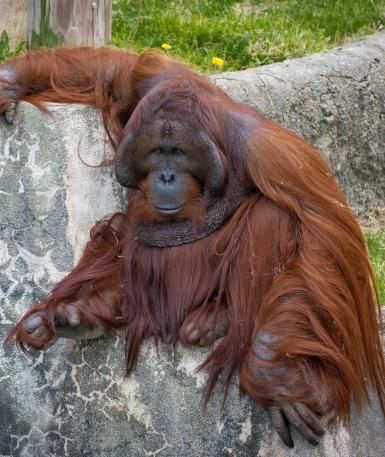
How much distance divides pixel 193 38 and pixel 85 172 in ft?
6.99

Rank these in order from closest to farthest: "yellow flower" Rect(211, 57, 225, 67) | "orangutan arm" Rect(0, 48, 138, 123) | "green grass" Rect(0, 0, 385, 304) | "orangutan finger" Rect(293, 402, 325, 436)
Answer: "orangutan finger" Rect(293, 402, 325, 436) → "orangutan arm" Rect(0, 48, 138, 123) → "yellow flower" Rect(211, 57, 225, 67) → "green grass" Rect(0, 0, 385, 304)

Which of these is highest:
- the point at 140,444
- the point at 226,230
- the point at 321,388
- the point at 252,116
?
the point at 252,116

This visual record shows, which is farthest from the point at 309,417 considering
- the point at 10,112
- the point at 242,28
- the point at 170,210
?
the point at 242,28

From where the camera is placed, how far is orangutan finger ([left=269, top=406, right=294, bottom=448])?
116 inches

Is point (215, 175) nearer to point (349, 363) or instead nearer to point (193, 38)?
point (349, 363)

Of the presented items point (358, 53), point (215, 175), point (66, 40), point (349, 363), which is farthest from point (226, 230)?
point (358, 53)

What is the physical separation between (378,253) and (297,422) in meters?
1.91

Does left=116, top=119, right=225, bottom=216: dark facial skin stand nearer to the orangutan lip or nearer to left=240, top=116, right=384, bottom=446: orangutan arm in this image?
the orangutan lip

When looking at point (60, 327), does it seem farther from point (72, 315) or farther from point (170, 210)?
point (170, 210)

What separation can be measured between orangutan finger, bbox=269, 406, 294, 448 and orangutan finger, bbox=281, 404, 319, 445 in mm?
16

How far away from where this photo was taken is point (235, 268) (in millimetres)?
3100

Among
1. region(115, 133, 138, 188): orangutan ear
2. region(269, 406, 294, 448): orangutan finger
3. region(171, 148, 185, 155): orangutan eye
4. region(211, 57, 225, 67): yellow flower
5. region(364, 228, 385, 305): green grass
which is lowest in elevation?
region(364, 228, 385, 305): green grass

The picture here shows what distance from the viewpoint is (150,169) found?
3162 millimetres

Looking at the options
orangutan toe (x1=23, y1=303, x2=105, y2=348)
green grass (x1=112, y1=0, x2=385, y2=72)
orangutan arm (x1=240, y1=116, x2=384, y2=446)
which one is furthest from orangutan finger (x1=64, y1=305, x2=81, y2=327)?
green grass (x1=112, y1=0, x2=385, y2=72)
